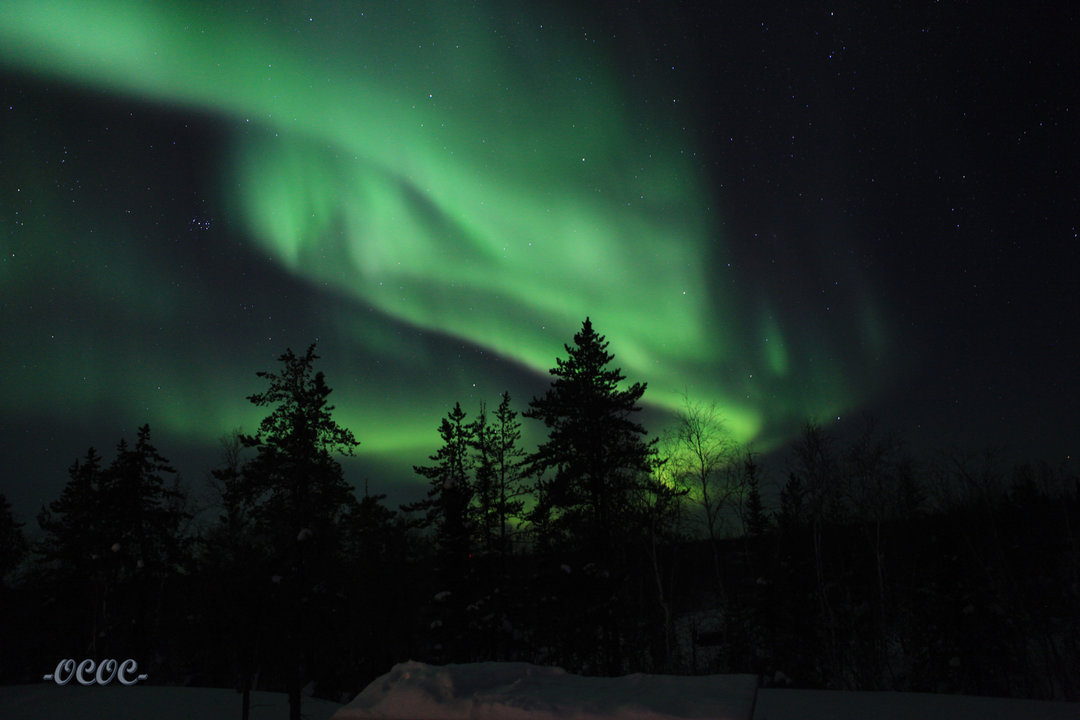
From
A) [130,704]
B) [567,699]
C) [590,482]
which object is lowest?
[130,704]

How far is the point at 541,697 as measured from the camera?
22.3 feet

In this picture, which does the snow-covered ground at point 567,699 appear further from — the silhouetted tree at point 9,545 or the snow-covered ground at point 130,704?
the silhouetted tree at point 9,545

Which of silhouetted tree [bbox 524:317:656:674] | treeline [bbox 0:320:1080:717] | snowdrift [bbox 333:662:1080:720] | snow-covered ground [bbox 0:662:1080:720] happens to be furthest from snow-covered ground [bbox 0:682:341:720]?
snowdrift [bbox 333:662:1080:720]

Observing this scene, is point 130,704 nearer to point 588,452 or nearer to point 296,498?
point 296,498

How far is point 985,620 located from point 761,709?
22.2 metres

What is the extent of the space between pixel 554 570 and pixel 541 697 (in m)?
22.7

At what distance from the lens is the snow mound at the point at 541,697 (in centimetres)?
632

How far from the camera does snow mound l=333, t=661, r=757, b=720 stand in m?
6.32

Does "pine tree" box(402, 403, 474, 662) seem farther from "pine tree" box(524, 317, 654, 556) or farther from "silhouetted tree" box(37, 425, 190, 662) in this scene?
"silhouetted tree" box(37, 425, 190, 662)

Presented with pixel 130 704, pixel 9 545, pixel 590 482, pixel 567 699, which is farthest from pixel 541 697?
pixel 9 545

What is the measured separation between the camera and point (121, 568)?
34.8 m

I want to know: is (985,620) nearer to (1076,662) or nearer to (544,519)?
(1076,662)

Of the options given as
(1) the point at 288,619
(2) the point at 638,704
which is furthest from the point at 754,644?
(2) the point at 638,704

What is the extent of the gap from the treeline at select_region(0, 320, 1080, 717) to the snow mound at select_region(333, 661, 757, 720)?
1543 cm
